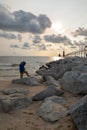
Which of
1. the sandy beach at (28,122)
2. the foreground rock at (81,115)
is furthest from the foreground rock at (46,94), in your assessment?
the foreground rock at (81,115)

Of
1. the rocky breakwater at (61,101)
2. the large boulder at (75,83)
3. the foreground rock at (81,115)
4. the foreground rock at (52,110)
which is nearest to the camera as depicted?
the foreground rock at (81,115)

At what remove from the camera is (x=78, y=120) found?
26.8ft

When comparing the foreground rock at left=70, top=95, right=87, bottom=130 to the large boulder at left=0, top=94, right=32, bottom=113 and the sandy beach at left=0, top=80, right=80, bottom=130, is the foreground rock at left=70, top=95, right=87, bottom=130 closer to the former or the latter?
the sandy beach at left=0, top=80, right=80, bottom=130

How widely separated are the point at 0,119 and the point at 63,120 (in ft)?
9.12

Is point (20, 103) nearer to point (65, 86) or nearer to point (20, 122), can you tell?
point (20, 122)

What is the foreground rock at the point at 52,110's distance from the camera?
1027 centimetres

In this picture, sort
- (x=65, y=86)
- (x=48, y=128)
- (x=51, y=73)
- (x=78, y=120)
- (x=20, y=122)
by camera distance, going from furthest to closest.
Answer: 1. (x=51, y=73)
2. (x=65, y=86)
3. (x=20, y=122)
4. (x=48, y=128)
5. (x=78, y=120)

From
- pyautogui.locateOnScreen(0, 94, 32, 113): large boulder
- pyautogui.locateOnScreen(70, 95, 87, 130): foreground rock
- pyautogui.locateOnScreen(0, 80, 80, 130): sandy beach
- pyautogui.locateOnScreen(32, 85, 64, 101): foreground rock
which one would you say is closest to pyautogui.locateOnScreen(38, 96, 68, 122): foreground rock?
pyautogui.locateOnScreen(0, 80, 80, 130): sandy beach

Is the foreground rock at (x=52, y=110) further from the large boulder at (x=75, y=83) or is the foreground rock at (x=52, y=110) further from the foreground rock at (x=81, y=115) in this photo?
the foreground rock at (x=81, y=115)

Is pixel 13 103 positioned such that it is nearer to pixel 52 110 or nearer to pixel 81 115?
pixel 52 110

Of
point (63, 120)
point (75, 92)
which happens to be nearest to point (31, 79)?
point (75, 92)

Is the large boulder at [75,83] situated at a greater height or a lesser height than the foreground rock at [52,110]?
greater

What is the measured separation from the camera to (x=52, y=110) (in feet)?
35.1

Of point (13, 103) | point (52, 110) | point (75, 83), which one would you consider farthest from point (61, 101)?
point (13, 103)
